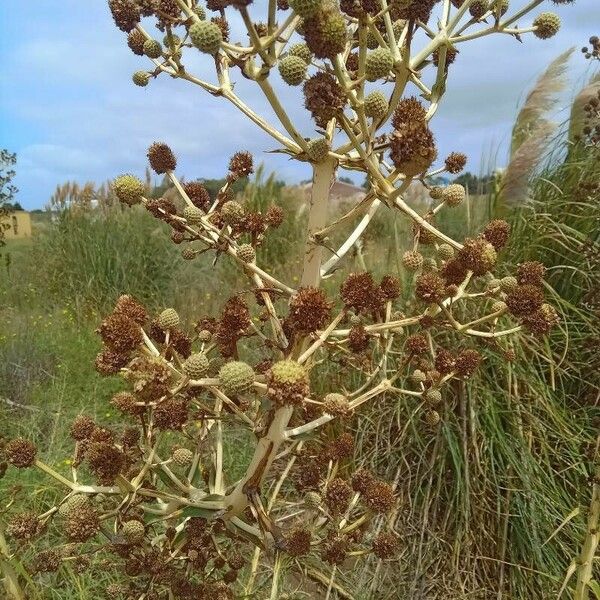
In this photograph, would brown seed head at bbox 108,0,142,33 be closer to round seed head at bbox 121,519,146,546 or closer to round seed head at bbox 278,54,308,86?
round seed head at bbox 278,54,308,86

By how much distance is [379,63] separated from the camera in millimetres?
1051

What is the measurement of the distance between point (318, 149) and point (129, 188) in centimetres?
45

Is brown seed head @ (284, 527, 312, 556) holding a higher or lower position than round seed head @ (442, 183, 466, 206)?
lower

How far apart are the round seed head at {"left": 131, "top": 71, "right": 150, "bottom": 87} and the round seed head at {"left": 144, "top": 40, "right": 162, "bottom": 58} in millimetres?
80

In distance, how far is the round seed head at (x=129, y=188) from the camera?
1.38 meters

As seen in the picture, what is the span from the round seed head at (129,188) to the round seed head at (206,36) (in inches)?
16.0

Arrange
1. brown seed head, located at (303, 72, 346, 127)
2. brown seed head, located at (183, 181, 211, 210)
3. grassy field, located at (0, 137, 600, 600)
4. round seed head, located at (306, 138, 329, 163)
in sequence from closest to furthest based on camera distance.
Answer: brown seed head, located at (303, 72, 346, 127) < round seed head, located at (306, 138, 329, 163) < brown seed head, located at (183, 181, 211, 210) < grassy field, located at (0, 137, 600, 600)

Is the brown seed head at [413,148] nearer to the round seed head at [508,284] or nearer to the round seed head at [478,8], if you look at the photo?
the round seed head at [478,8]

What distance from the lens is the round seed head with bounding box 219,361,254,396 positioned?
43.9 inches

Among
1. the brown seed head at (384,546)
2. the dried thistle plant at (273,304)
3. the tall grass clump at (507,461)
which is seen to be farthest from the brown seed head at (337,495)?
the tall grass clump at (507,461)

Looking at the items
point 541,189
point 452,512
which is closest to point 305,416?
point 452,512

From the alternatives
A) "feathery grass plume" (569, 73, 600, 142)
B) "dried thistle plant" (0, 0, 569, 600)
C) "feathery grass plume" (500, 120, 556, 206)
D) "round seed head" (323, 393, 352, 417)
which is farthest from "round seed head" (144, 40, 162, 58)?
"feathery grass plume" (569, 73, 600, 142)

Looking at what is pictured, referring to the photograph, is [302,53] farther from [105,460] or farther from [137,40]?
[105,460]

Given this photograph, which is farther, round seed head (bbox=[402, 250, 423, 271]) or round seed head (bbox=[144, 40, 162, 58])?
round seed head (bbox=[402, 250, 423, 271])
